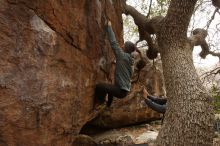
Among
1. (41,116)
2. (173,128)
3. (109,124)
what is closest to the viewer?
(41,116)

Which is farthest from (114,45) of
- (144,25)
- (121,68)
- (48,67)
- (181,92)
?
(144,25)

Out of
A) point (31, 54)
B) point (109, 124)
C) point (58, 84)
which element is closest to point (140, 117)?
point (109, 124)

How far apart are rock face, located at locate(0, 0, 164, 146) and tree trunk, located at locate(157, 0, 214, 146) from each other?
1707 mm

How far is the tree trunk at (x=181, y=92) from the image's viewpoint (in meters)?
7.23

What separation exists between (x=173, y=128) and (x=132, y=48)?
85.3 inches

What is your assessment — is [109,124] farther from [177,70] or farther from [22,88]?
[22,88]

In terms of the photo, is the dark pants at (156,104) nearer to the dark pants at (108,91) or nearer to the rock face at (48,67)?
the dark pants at (108,91)

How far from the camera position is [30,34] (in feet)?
21.6

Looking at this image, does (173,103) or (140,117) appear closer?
(173,103)

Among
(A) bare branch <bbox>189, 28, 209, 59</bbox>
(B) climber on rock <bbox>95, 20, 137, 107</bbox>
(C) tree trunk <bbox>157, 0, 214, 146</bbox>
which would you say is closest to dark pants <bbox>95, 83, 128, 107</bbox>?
(B) climber on rock <bbox>95, 20, 137, 107</bbox>

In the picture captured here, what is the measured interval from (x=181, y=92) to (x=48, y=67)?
2988 mm

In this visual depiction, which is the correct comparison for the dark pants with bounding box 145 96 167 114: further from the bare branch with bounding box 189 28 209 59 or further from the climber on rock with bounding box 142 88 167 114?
the bare branch with bounding box 189 28 209 59

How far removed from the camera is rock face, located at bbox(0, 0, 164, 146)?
20.5ft

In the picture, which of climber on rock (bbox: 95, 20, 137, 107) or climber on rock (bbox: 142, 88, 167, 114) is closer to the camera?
climber on rock (bbox: 95, 20, 137, 107)
